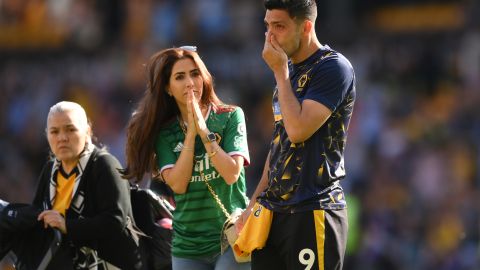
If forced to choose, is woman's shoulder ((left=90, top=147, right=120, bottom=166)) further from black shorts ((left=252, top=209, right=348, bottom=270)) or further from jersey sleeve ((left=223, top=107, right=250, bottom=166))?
black shorts ((left=252, top=209, right=348, bottom=270))

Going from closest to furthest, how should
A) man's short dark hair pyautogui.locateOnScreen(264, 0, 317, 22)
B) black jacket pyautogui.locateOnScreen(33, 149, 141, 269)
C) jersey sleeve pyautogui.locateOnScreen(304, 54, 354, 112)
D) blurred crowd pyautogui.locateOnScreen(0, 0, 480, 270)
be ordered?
jersey sleeve pyautogui.locateOnScreen(304, 54, 354, 112), man's short dark hair pyautogui.locateOnScreen(264, 0, 317, 22), black jacket pyautogui.locateOnScreen(33, 149, 141, 269), blurred crowd pyautogui.locateOnScreen(0, 0, 480, 270)

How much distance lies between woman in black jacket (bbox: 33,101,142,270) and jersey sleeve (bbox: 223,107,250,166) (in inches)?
34.0

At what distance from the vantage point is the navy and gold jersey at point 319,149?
5824 millimetres

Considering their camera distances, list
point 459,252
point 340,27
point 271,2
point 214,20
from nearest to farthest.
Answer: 1. point 271,2
2. point 459,252
3. point 340,27
4. point 214,20

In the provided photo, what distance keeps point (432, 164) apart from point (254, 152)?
2752 millimetres

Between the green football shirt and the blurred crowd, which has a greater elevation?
the green football shirt

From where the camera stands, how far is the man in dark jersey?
577 centimetres

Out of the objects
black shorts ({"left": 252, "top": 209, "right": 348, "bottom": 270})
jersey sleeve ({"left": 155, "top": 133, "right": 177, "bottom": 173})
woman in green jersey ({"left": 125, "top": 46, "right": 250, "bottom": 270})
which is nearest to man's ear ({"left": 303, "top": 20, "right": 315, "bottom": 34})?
black shorts ({"left": 252, "top": 209, "right": 348, "bottom": 270})

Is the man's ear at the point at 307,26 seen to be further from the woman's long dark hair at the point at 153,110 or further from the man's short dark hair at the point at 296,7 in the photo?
the woman's long dark hair at the point at 153,110

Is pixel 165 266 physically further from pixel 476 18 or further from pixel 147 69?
pixel 476 18

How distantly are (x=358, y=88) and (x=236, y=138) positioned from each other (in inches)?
388

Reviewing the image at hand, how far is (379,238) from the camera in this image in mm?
15125

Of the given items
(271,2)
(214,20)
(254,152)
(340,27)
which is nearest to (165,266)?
(271,2)

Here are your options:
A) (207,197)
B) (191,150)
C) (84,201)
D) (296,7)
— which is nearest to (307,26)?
(296,7)
